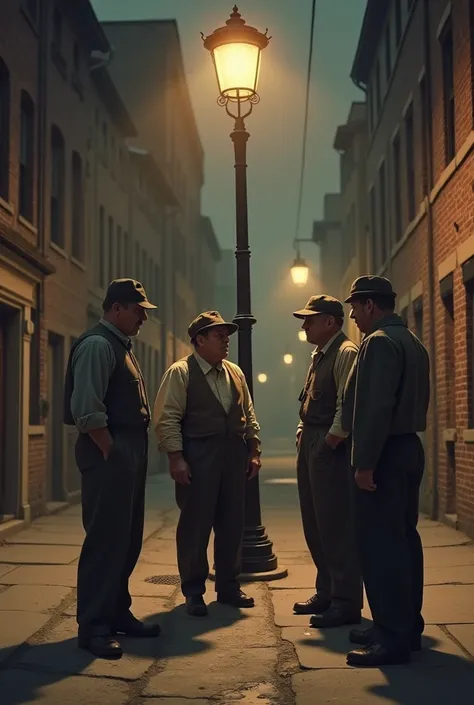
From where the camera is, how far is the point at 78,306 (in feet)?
58.4

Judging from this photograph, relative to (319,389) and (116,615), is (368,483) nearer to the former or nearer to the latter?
(319,389)

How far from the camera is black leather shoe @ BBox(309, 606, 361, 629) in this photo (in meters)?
6.58

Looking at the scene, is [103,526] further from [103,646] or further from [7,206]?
[7,206]

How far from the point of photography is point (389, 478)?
561 centimetres

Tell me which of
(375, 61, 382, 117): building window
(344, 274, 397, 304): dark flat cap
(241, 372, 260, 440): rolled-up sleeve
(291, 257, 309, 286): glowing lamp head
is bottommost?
(241, 372, 260, 440): rolled-up sleeve

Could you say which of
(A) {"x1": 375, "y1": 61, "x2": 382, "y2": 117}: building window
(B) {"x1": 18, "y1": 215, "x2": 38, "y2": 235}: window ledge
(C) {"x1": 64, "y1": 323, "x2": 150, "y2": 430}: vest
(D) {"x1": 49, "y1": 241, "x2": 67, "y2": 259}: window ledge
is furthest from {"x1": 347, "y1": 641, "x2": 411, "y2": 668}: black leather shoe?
(A) {"x1": 375, "y1": 61, "x2": 382, "y2": 117}: building window

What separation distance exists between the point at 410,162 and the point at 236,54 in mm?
8472

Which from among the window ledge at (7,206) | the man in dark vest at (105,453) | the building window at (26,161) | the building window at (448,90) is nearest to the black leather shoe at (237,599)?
the man in dark vest at (105,453)

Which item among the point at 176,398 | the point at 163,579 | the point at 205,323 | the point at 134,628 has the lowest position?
the point at 163,579

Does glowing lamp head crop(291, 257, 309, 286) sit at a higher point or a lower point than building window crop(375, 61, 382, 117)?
lower

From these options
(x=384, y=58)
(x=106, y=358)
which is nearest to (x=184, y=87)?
(x=384, y=58)

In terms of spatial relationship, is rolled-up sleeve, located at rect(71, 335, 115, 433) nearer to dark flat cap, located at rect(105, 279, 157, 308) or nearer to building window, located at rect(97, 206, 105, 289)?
dark flat cap, located at rect(105, 279, 157, 308)

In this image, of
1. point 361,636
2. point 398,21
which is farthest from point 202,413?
point 398,21

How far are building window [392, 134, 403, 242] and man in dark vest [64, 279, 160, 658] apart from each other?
12.4 m
